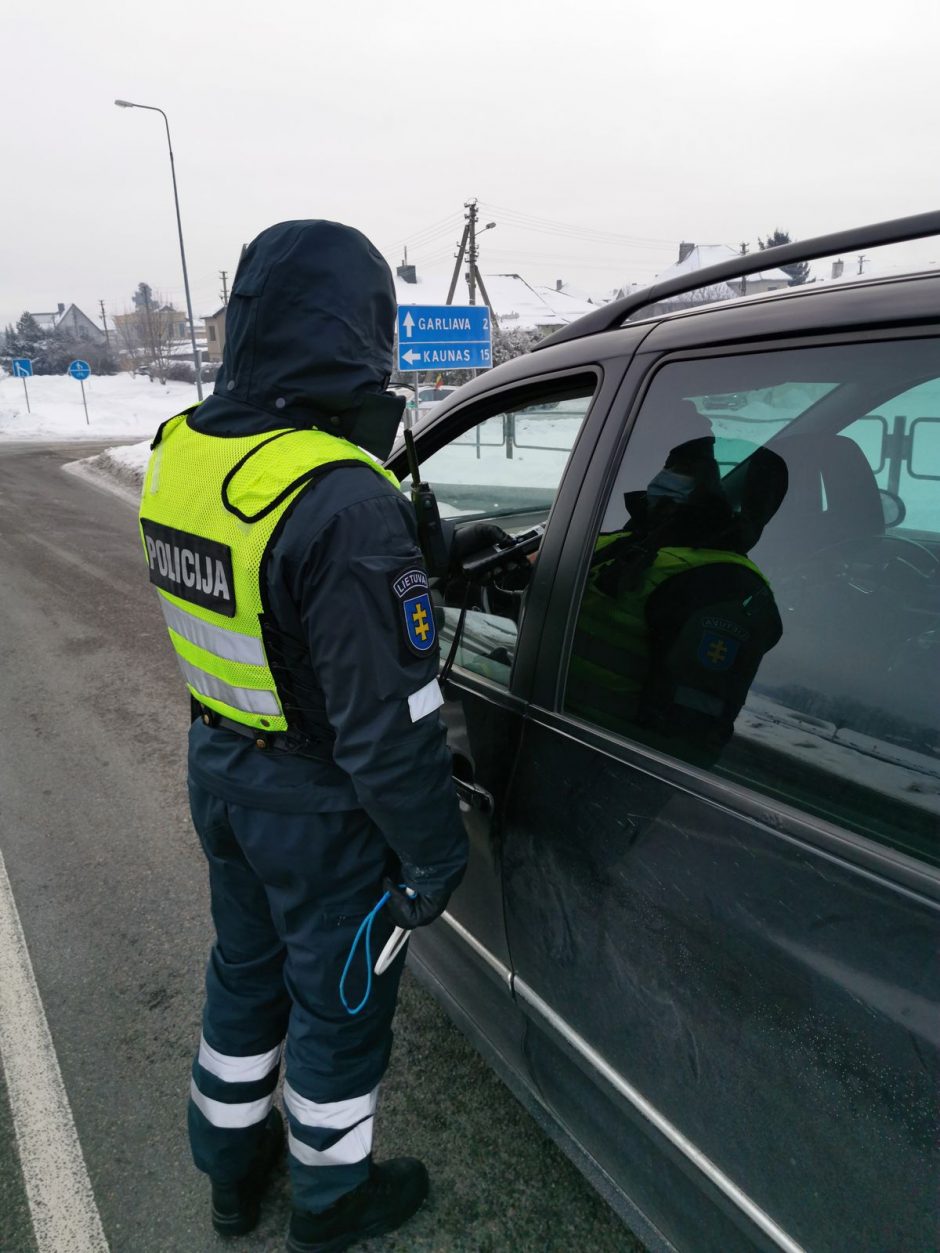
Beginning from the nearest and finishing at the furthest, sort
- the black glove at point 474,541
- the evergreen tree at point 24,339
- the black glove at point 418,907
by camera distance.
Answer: the black glove at point 418,907
the black glove at point 474,541
the evergreen tree at point 24,339

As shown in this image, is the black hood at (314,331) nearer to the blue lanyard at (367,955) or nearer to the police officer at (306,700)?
the police officer at (306,700)

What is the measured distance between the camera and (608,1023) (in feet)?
4.72

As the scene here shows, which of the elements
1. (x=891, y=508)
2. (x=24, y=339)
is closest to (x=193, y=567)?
(x=891, y=508)

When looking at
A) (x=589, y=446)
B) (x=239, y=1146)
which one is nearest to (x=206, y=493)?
(x=589, y=446)

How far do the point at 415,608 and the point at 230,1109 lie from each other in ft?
4.03

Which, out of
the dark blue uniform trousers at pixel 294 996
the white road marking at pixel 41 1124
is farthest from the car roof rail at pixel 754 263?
the white road marking at pixel 41 1124

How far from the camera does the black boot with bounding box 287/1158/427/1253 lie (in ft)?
5.63

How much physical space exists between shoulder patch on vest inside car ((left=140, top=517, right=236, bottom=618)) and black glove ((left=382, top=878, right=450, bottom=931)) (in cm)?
64

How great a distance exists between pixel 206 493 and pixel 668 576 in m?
0.87

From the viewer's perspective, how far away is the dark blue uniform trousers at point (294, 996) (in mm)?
1565

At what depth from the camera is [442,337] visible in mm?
11516

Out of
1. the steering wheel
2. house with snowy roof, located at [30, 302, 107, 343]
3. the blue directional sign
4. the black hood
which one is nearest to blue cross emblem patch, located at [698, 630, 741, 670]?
the steering wheel

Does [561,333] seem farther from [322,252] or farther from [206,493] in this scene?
[206,493]

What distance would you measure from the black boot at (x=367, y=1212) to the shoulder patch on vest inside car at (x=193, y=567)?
4.19ft
